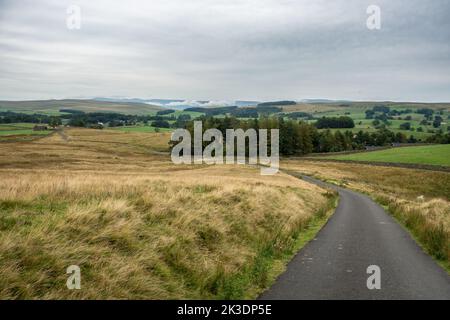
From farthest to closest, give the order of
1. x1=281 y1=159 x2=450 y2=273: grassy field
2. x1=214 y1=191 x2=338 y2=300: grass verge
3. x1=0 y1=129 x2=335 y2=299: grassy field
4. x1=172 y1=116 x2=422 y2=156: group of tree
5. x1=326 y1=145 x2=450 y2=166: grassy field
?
x1=172 y1=116 x2=422 y2=156: group of tree → x1=326 y1=145 x2=450 y2=166: grassy field → x1=281 y1=159 x2=450 y2=273: grassy field → x1=214 y1=191 x2=338 y2=300: grass verge → x1=0 y1=129 x2=335 y2=299: grassy field

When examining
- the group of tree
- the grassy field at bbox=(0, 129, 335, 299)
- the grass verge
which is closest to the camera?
the grassy field at bbox=(0, 129, 335, 299)

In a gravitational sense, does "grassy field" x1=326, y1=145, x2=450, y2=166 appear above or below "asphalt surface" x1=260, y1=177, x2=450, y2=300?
below

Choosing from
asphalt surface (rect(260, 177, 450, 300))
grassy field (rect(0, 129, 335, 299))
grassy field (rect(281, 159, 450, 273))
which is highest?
grassy field (rect(0, 129, 335, 299))

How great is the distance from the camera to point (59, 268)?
7152 millimetres

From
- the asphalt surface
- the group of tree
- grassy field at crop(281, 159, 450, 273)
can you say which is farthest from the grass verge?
the group of tree

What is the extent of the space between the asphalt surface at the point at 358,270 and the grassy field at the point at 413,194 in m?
0.75

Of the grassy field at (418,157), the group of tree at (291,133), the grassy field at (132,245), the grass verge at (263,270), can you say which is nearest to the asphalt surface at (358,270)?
the grass verge at (263,270)

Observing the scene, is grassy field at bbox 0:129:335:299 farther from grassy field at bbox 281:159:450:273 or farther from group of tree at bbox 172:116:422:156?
group of tree at bbox 172:116:422:156

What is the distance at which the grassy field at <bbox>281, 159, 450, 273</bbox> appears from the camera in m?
14.4

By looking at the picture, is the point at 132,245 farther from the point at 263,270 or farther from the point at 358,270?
the point at 358,270

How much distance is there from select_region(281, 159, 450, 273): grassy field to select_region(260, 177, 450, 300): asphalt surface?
753 millimetres
